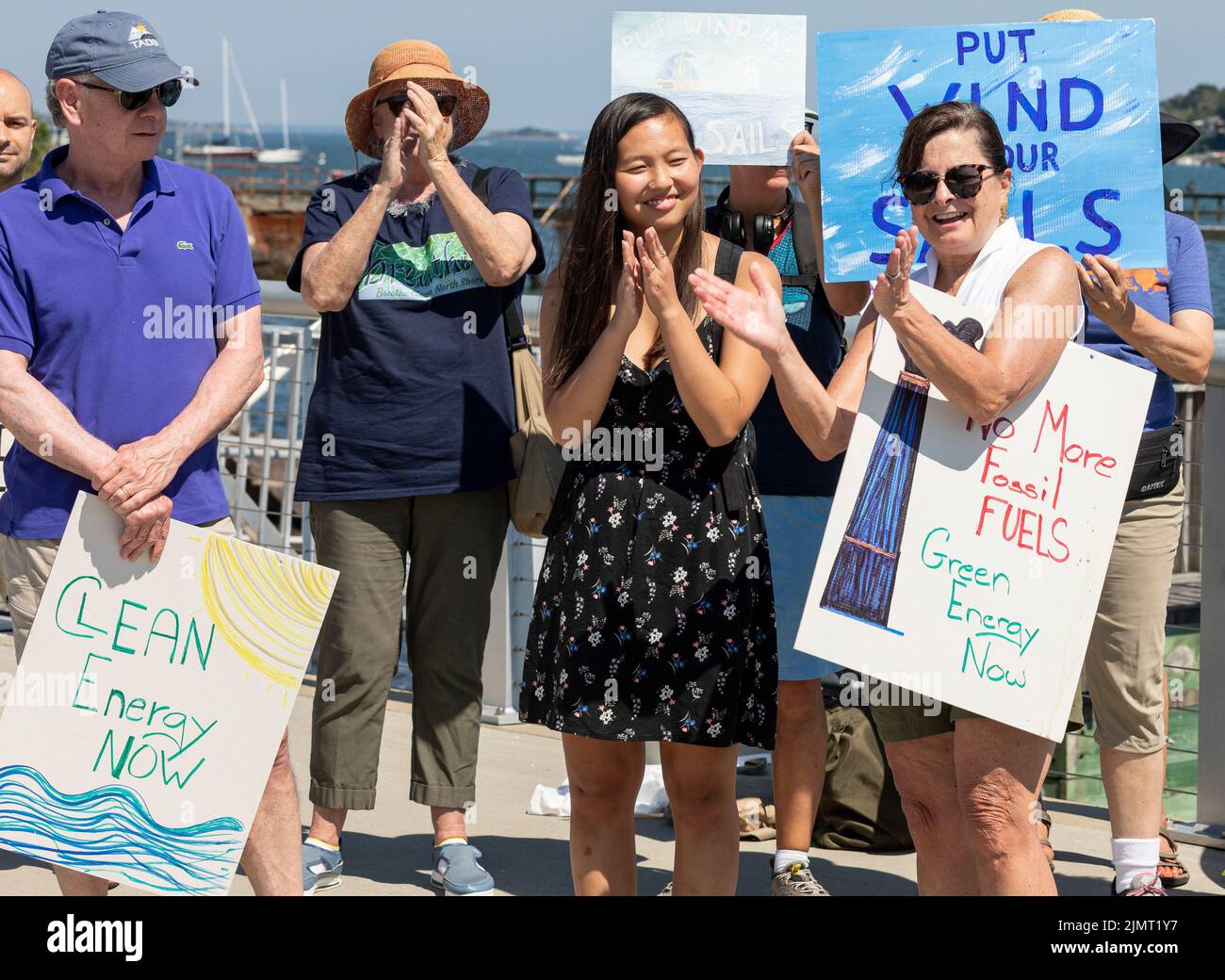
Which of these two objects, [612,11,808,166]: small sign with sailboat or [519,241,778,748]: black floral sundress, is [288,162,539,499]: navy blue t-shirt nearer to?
[612,11,808,166]: small sign with sailboat

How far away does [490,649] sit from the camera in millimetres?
5871

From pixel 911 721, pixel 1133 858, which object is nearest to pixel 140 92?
pixel 911 721

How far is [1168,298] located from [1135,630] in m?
0.86

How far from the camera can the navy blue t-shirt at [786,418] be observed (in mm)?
4215

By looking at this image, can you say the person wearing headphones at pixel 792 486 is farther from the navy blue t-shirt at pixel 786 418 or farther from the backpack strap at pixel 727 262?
the backpack strap at pixel 727 262

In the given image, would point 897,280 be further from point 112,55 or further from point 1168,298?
point 112,55

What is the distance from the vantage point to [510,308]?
4367 mm

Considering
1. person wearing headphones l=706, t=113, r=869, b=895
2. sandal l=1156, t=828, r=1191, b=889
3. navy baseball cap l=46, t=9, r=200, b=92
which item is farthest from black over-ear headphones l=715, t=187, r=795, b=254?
sandal l=1156, t=828, r=1191, b=889

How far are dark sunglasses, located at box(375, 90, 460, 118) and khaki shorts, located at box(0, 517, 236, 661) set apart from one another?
132cm

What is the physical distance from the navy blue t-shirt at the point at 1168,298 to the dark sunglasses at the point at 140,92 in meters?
2.21

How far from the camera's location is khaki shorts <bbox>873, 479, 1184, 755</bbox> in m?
4.01

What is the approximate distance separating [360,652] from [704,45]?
187 centimetres

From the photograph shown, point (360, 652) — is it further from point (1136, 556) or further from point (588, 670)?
point (1136, 556)
